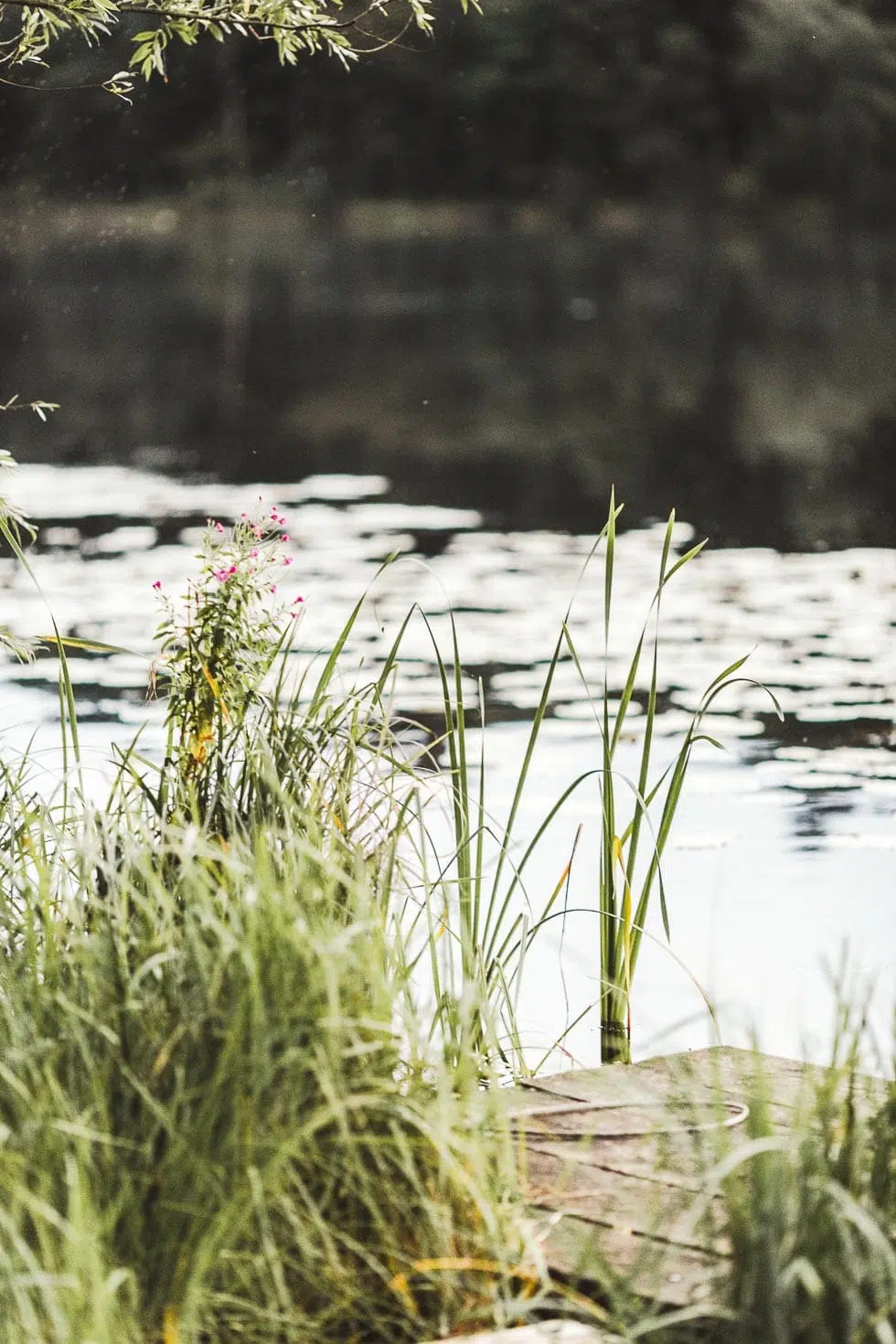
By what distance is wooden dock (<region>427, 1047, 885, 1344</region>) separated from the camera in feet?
7.31

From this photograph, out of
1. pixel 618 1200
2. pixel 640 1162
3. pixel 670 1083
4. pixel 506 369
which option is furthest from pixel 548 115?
pixel 618 1200

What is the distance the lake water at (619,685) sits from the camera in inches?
198

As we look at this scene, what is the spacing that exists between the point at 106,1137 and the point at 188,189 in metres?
52.2

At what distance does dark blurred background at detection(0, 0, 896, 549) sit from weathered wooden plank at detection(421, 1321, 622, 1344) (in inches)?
301

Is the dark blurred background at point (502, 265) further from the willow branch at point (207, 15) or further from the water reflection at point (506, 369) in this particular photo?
the willow branch at point (207, 15)

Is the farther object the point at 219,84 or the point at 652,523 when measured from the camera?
the point at 219,84

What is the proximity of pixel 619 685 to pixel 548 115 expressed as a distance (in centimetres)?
4533

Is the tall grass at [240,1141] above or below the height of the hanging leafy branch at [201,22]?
below

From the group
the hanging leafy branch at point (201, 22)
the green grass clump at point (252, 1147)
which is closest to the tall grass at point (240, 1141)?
the green grass clump at point (252, 1147)

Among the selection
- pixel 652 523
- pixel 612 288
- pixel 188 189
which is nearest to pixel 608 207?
pixel 188 189

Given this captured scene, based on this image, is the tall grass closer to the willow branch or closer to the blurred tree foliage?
the willow branch

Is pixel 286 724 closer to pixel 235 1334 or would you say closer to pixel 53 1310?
pixel 235 1334

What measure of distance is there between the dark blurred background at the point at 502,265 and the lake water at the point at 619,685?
1049mm

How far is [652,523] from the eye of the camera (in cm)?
1252
